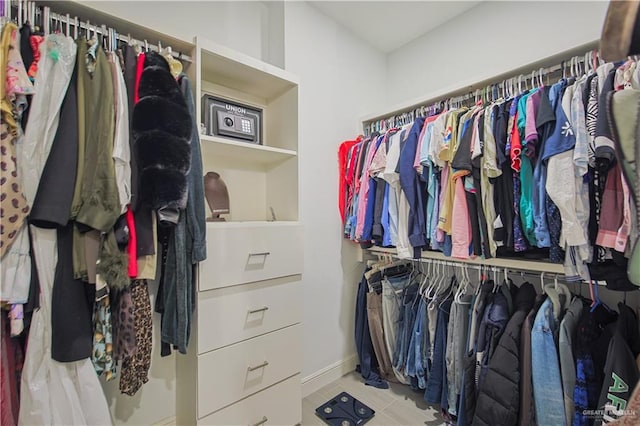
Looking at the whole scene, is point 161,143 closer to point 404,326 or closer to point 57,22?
point 57,22

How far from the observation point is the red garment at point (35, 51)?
82cm

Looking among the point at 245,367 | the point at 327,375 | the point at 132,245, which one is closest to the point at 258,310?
the point at 245,367

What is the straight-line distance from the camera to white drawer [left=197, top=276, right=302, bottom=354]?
1.14 m

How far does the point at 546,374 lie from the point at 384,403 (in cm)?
91

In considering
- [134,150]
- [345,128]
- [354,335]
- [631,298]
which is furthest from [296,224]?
[631,298]

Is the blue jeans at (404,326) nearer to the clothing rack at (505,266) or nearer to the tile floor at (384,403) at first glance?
the tile floor at (384,403)

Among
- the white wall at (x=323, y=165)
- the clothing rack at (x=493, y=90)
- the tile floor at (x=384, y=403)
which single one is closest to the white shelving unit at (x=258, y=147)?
the white wall at (x=323, y=165)

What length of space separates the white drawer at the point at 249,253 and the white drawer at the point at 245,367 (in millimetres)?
295

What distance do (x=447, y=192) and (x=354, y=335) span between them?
49.4 inches

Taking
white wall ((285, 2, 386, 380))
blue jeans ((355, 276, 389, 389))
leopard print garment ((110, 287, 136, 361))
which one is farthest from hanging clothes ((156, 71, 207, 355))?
blue jeans ((355, 276, 389, 389))

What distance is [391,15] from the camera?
6.38 feet

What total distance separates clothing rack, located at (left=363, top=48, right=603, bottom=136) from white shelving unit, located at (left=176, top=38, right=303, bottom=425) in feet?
2.63

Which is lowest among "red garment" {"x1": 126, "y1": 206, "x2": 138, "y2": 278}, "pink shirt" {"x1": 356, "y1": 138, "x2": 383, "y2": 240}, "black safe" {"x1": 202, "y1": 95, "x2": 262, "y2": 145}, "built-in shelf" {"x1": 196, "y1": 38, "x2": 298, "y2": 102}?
"red garment" {"x1": 126, "y1": 206, "x2": 138, "y2": 278}

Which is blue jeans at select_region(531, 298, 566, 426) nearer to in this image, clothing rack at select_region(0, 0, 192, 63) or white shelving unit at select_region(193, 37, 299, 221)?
white shelving unit at select_region(193, 37, 299, 221)
